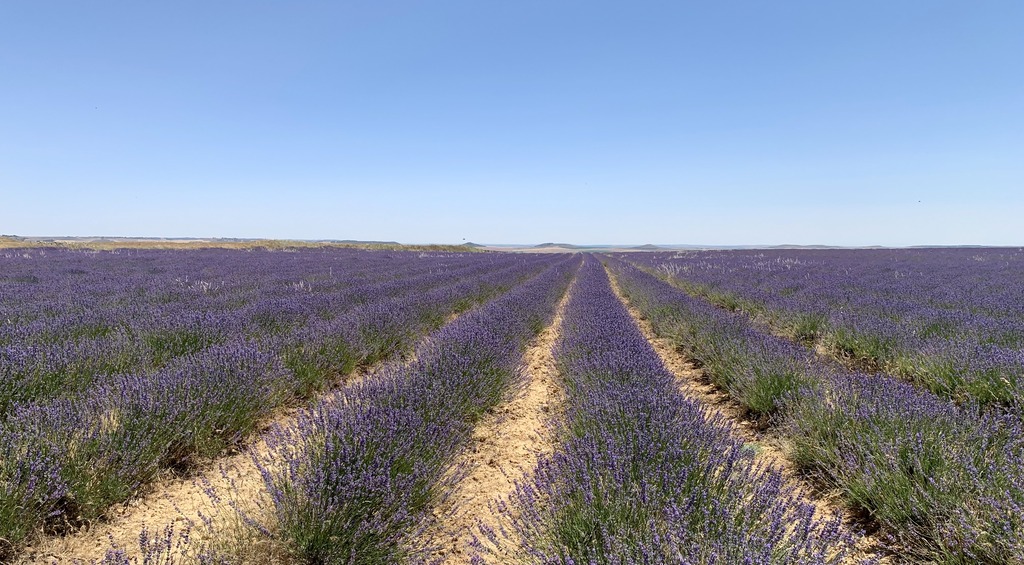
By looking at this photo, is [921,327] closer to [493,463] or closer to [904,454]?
[904,454]

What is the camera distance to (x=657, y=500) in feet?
5.44

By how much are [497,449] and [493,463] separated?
182 mm

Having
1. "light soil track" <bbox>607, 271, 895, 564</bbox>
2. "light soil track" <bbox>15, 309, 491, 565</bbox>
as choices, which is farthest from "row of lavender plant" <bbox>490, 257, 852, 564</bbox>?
"light soil track" <bbox>15, 309, 491, 565</bbox>

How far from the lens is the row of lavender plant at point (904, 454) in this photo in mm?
1617

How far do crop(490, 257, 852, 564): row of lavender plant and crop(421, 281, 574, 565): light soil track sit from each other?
0.20 meters

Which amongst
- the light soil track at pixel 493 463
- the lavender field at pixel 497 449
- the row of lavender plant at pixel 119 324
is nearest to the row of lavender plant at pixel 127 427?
the lavender field at pixel 497 449

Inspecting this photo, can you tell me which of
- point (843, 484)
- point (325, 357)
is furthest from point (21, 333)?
point (843, 484)

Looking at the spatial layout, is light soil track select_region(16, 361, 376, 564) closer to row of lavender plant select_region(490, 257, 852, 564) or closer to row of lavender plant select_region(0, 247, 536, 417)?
row of lavender plant select_region(0, 247, 536, 417)

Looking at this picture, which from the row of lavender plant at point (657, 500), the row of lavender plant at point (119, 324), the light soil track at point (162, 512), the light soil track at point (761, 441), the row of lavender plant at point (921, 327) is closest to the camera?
the row of lavender plant at point (657, 500)

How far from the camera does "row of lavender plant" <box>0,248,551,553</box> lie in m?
1.77

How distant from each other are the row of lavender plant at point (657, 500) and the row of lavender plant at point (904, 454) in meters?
0.34

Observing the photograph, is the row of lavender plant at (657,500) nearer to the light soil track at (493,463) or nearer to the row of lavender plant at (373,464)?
the light soil track at (493,463)

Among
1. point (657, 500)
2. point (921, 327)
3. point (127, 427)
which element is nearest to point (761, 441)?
point (657, 500)

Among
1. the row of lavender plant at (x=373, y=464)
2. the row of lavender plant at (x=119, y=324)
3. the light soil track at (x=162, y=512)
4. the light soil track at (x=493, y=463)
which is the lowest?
the light soil track at (x=493, y=463)
